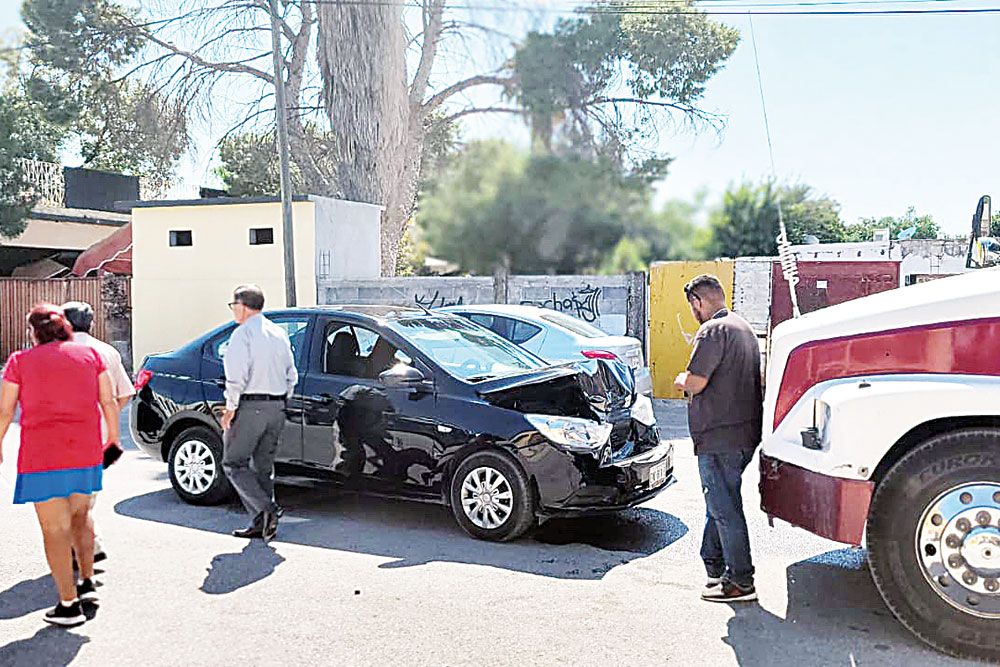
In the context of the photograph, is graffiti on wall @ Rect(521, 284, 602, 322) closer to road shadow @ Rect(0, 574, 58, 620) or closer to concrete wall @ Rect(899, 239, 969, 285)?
concrete wall @ Rect(899, 239, 969, 285)

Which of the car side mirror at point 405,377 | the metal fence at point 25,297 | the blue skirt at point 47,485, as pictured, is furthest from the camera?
the metal fence at point 25,297

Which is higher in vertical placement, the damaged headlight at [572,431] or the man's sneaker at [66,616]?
the damaged headlight at [572,431]

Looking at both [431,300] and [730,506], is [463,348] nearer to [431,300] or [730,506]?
[730,506]

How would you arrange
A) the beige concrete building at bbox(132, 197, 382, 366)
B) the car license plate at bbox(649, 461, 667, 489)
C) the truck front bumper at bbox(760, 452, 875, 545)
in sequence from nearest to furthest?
the truck front bumper at bbox(760, 452, 875, 545) < the car license plate at bbox(649, 461, 667, 489) < the beige concrete building at bbox(132, 197, 382, 366)

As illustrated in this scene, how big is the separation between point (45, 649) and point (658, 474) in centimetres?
392

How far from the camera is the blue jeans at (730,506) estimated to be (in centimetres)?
494

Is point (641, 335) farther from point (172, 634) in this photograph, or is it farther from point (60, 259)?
point (60, 259)

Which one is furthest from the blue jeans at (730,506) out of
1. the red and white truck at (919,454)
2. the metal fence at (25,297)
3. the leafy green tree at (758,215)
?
the metal fence at (25,297)

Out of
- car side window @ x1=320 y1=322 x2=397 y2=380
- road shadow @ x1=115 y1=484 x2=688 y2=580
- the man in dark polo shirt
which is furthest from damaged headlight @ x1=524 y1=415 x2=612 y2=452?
car side window @ x1=320 y1=322 x2=397 y2=380

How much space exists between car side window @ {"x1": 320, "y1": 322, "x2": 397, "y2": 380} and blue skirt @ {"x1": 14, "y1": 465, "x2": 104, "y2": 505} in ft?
8.13

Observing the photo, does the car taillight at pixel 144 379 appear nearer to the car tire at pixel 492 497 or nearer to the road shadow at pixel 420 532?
the road shadow at pixel 420 532

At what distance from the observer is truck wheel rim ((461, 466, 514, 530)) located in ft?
20.1

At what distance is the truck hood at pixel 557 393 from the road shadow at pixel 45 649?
2.90 metres

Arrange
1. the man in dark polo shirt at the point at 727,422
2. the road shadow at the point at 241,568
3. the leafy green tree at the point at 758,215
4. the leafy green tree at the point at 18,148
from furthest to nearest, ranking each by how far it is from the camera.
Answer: the leafy green tree at the point at 18,148 → the road shadow at the point at 241,568 → the man in dark polo shirt at the point at 727,422 → the leafy green tree at the point at 758,215
